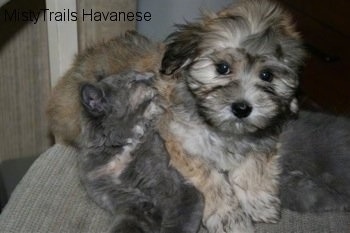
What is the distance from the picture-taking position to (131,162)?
52.9 inches

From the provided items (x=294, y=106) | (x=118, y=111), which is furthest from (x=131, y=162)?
(x=294, y=106)

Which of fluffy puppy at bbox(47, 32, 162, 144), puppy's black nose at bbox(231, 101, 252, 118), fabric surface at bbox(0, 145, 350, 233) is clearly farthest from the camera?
fluffy puppy at bbox(47, 32, 162, 144)

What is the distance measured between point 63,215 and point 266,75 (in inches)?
21.5

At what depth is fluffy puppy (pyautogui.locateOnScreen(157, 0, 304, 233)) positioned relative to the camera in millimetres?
1242

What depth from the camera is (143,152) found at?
1338 mm

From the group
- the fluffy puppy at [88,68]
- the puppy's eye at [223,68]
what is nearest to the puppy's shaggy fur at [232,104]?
the puppy's eye at [223,68]

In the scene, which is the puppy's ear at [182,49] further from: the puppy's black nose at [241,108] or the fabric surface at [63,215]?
the fabric surface at [63,215]

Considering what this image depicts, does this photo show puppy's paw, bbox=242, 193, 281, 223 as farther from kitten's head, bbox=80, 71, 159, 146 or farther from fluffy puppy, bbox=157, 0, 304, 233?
kitten's head, bbox=80, 71, 159, 146

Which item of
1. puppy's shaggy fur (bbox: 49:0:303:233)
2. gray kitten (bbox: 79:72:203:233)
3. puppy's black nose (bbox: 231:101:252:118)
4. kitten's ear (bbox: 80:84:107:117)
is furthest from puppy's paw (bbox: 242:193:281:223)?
kitten's ear (bbox: 80:84:107:117)

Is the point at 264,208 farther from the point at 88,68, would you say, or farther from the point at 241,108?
the point at 88,68

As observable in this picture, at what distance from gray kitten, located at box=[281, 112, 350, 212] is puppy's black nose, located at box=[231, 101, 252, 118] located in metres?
0.29

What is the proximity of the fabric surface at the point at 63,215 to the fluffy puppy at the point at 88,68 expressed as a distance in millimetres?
164

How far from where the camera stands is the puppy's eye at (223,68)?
49.5 inches

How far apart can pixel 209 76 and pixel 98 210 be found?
0.41m
